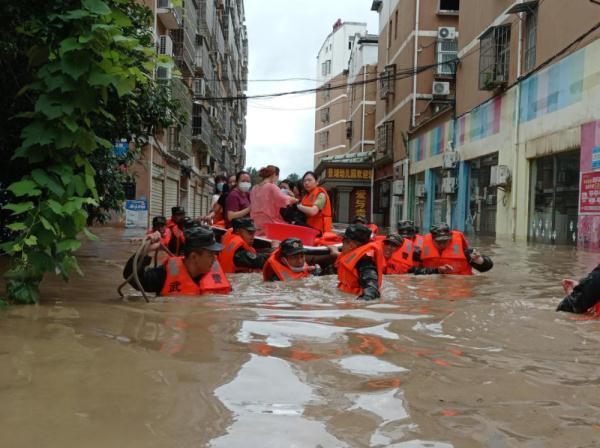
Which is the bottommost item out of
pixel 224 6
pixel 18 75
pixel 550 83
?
pixel 18 75

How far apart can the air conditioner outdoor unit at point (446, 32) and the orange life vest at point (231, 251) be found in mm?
25156

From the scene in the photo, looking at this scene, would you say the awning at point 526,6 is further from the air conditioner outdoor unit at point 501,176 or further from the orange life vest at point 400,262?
the orange life vest at point 400,262

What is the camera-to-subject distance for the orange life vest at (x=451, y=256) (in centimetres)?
822

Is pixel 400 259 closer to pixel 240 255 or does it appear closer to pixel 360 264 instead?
pixel 240 255

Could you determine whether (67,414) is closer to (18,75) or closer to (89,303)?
(89,303)

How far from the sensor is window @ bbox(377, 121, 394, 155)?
1423 inches

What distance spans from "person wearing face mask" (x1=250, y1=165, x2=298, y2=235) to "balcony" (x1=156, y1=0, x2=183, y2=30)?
2113cm

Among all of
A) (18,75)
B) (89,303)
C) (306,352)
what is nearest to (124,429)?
(306,352)

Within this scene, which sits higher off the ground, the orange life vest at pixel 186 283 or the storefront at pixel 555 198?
the storefront at pixel 555 198

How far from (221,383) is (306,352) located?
78cm

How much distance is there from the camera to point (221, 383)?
2.81 meters

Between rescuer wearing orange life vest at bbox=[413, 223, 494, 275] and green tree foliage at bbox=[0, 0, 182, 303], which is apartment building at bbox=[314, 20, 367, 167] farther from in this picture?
green tree foliage at bbox=[0, 0, 182, 303]

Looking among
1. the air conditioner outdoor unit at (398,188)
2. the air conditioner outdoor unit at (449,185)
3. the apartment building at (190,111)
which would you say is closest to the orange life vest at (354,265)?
the apartment building at (190,111)

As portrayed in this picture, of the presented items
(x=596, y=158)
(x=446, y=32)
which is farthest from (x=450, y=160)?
(x=596, y=158)
